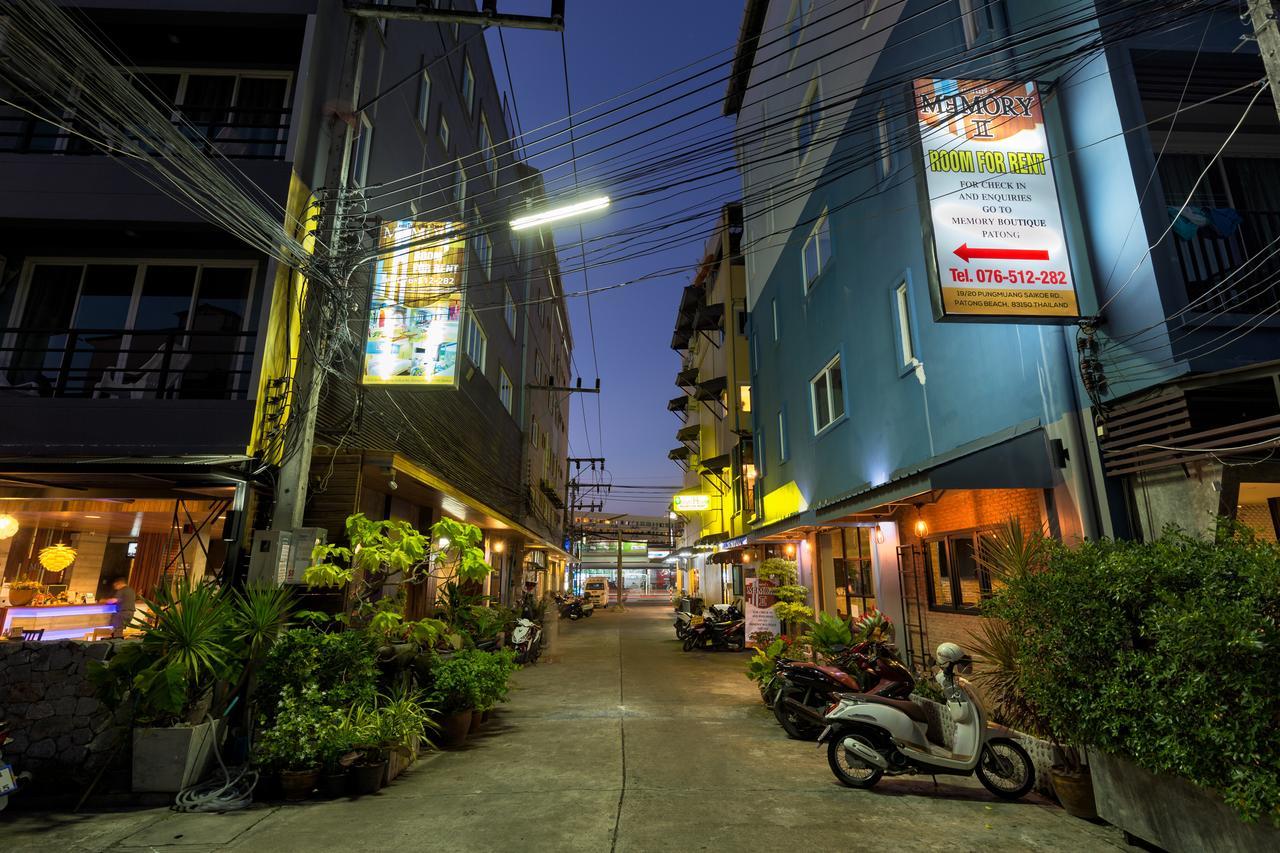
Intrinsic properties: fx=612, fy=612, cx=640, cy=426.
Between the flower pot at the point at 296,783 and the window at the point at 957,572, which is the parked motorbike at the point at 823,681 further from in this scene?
the flower pot at the point at 296,783

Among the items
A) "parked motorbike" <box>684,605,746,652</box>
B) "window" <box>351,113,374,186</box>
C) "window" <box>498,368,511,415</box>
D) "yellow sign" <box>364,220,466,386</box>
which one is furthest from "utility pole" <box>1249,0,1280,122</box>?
"window" <box>498,368,511,415</box>

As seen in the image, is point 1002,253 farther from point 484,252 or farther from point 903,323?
point 484,252

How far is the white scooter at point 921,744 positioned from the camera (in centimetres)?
563

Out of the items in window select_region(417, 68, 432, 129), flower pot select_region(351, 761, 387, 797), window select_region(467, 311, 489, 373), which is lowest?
flower pot select_region(351, 761, 387, 797)

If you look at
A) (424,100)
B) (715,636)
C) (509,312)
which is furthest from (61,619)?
(509,312)

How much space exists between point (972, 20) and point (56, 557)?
15481 mm

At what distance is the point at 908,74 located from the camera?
10.1 m

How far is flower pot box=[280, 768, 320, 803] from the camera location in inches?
223

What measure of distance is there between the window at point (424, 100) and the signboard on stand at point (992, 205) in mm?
10970

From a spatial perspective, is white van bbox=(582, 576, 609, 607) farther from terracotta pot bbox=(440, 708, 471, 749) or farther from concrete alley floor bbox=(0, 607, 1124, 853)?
concrete alley floor bbox=(0, 607, 1124, 853)

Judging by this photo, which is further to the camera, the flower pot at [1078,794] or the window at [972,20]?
the window at [972,20]

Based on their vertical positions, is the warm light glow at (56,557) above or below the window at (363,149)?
below

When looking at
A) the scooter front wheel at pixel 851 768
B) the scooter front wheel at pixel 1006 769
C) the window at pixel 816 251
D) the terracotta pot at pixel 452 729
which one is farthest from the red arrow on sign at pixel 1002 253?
the terracotta pot at pixel 452 729

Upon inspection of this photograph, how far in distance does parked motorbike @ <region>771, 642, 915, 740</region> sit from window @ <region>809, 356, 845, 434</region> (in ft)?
20.1
